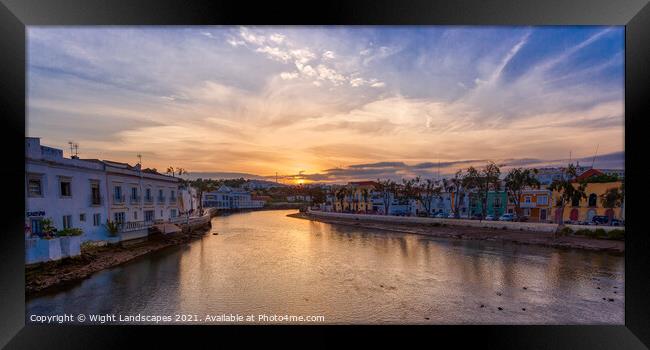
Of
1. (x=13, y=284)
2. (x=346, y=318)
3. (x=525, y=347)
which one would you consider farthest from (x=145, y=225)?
(x=525, y=347)

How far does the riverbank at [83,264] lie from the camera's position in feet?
13.2

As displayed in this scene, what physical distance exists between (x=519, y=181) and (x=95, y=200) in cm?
941

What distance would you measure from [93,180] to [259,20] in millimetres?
4305

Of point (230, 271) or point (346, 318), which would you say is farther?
point (230, 271)

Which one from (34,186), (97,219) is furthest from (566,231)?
(34,186)

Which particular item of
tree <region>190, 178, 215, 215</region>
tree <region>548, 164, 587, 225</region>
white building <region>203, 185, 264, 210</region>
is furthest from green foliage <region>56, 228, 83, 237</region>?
tree <region>548, 164, 587, 225</region>

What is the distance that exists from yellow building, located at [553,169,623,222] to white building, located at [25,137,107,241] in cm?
965

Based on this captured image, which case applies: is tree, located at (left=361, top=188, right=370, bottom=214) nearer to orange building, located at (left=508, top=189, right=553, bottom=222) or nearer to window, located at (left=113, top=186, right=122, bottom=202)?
orange building, located at (left=508, top=189, right=553, bottom=222)

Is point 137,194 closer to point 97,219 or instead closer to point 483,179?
point 97,219

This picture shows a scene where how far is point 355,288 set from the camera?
5.11m

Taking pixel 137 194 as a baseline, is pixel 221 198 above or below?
below

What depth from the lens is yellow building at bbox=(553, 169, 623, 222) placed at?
5479 millimetres

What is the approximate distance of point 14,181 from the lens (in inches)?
136

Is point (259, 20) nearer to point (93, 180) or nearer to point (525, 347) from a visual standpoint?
point (93, 180)
